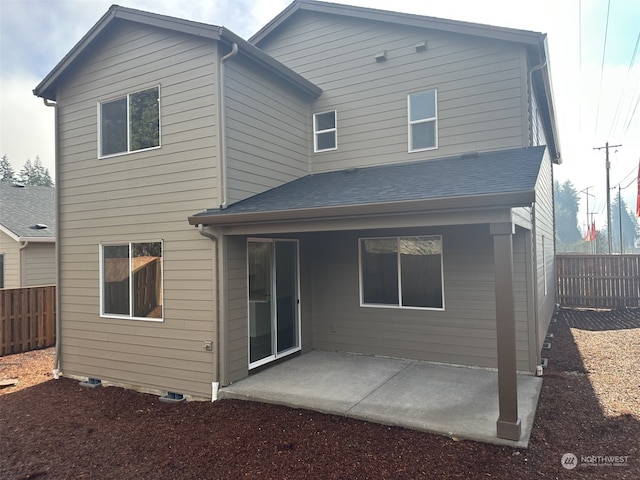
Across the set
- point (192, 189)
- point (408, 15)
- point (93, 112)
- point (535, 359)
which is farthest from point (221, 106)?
point (535, 359)

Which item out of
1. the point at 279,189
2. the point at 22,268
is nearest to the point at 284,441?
the point at 279,189

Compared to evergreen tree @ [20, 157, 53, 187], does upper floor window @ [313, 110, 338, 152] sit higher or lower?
lower

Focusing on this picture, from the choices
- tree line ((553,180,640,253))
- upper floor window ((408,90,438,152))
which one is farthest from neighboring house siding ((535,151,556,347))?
tree line ((553,180,640,253))

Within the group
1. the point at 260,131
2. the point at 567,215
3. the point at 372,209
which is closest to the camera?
the point at 372,209

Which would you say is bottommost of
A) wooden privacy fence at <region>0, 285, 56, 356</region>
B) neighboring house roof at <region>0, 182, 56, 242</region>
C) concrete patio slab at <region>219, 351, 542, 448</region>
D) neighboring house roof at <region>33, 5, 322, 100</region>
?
concrete patio slab at <region>219, 351, 542, 448</region>

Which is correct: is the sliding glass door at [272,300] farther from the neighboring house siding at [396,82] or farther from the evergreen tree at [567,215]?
the evergreen tree at [567,215]

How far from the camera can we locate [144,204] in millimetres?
6906

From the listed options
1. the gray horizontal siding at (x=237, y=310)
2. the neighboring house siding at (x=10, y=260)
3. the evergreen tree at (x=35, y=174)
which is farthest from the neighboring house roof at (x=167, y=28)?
the evergreen tree at (x=35, y=174)

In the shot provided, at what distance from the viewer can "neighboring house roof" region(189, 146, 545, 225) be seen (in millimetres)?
4480

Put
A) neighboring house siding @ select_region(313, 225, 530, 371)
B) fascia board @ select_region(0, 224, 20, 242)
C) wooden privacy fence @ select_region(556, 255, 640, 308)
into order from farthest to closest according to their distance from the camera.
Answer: wooden privacy fence @ select_region(556, 255, 640, 308) → fascia board @ select_region(0, 224, 20, 242) → neighboring house siding @ select_region(313, 225, 530, 371)

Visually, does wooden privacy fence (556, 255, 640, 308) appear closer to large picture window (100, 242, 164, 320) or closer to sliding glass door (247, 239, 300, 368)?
sliding glass door (247, 239, 300, 368)

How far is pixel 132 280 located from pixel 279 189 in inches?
114

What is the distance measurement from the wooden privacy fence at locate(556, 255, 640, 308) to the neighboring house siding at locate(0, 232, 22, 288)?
16879 millimetres

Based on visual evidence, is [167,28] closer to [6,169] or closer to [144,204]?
[144,204]
